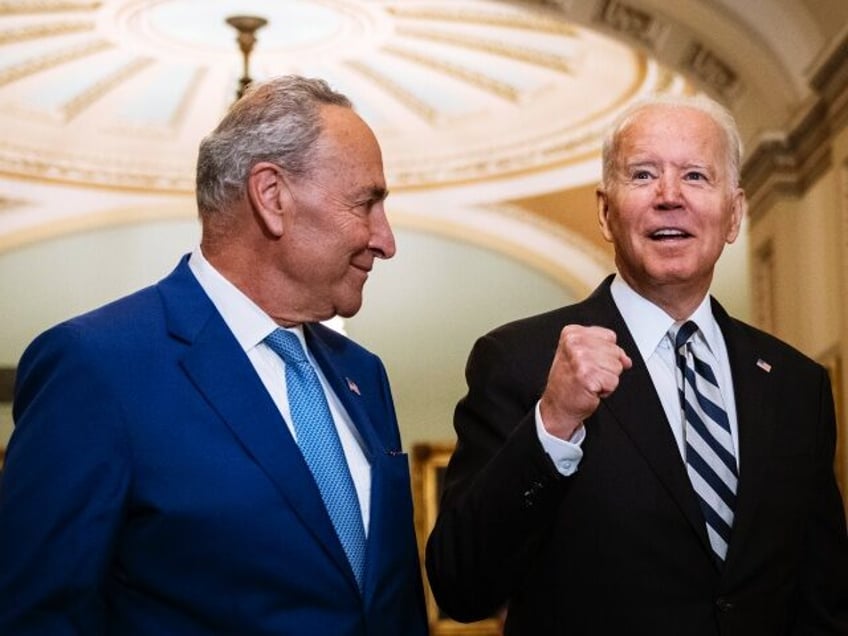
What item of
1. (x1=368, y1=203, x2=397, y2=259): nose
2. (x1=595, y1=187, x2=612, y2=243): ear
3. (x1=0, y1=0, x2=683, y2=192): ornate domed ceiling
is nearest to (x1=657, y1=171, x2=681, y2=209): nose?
(x1=595, y1=187, x2=612, y2=243): ear

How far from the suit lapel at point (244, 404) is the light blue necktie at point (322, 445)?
6 cm

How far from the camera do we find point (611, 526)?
2.46m

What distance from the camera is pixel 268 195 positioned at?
2.45m

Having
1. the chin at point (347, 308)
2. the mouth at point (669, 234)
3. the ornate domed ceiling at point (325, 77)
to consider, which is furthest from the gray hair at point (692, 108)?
the ornate domed ceiling at point (325, 77)

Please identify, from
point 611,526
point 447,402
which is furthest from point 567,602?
point 447,402

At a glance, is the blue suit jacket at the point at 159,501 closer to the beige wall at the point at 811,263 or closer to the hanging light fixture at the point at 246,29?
the beige wall at the point at 811,263

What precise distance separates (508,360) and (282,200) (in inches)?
17.9

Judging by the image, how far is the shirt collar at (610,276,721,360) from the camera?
264cm

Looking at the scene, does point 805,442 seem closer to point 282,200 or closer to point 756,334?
point 756,334

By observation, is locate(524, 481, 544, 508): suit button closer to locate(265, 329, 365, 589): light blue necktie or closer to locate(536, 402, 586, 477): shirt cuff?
locate(536, 402, 586, 477): shirt cuff

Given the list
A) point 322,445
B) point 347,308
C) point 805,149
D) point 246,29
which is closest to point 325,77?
point 246,29

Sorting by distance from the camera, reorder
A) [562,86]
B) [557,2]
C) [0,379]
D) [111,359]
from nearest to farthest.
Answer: [111,359] → [557,2] → [562,86] → [0,379]

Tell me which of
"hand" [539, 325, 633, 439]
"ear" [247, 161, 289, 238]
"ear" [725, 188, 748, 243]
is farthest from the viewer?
"ear" [725, 188, 748, 243]

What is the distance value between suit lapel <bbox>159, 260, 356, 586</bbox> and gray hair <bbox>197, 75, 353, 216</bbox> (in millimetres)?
191
